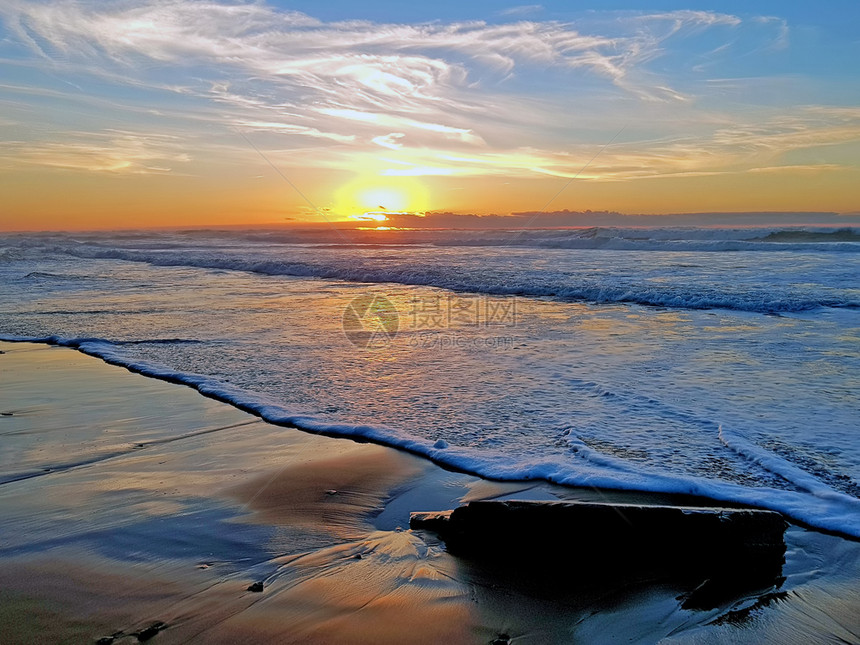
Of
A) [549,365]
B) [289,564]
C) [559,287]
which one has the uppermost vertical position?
[559,287]

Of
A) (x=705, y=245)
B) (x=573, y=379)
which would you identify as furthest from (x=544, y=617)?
(x=705, y=245)

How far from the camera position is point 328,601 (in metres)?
2.62

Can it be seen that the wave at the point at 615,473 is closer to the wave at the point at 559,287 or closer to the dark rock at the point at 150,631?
the dark rock at the point at 150,631

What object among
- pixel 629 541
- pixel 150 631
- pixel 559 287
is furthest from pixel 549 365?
pixel 559 287

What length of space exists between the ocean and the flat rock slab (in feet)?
2.42

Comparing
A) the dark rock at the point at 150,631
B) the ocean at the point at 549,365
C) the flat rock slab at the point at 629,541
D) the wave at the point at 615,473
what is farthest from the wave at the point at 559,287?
the dark rock at the point at 150,631

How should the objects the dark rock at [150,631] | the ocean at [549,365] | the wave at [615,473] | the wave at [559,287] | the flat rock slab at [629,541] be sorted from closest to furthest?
1. the dark rock at [150,631]
2. the flat rock slab at [629,541]
3. the wave at [615,473]
4. the ocean at [549,365]
5. the wave at [559,287]

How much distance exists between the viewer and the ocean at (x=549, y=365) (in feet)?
13.7

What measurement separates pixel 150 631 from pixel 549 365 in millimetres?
5343

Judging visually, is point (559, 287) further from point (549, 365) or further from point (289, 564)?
point (289, 564)

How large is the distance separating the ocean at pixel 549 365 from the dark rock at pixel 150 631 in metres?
2.20

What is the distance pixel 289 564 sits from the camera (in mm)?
2943

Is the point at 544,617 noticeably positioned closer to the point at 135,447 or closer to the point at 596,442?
the point at 596,442

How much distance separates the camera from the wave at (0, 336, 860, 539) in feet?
11.3
